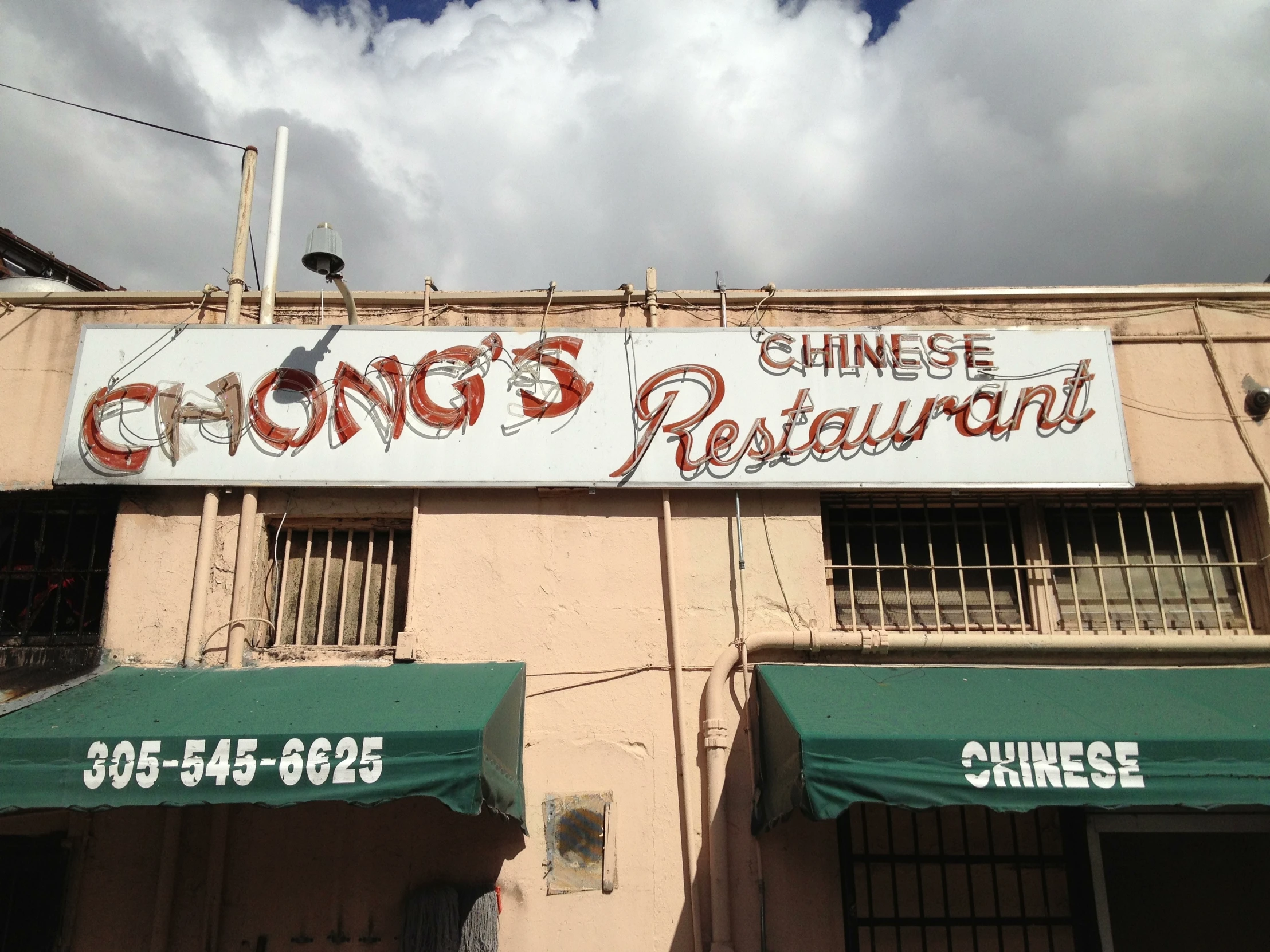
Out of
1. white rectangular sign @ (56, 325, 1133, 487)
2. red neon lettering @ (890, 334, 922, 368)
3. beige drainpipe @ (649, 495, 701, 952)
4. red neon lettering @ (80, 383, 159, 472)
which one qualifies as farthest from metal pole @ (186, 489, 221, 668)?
red neon lettering @ (890, 334, 922, 368)

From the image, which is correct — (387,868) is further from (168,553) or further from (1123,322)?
(1123,322)

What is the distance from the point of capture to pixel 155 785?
17.2 feet

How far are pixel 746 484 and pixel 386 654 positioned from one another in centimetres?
317

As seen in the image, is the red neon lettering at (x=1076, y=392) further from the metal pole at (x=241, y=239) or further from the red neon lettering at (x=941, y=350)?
the metal pole at (x=241, y=239)

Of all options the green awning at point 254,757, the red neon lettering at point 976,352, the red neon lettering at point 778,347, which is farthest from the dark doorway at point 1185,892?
the green awning at point 254,757

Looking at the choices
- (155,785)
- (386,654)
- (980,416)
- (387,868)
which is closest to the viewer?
(155,785)

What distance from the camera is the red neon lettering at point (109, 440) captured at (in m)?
6.98

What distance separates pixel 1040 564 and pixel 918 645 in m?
1.38

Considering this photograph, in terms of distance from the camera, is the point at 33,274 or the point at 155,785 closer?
the point at 155,785

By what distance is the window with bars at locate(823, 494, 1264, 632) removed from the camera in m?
7.08

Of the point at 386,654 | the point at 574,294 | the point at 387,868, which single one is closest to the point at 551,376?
the point at 574,294

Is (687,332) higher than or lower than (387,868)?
higher

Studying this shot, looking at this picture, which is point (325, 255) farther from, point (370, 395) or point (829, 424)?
point (829, 424)

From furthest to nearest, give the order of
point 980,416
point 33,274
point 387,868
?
point 33,274 → point 980,416 → point 387,868
